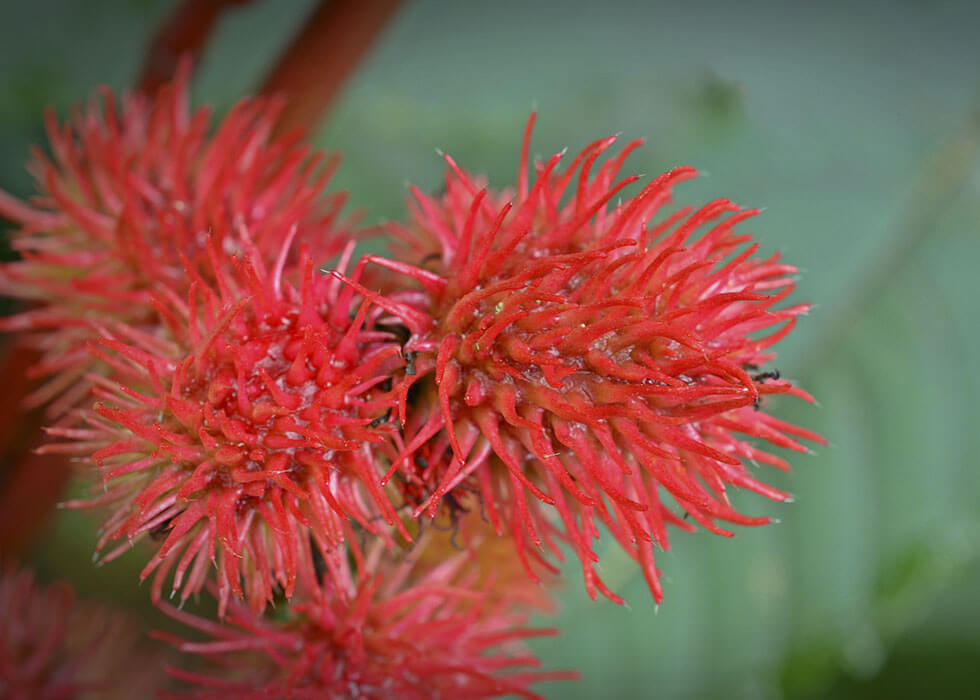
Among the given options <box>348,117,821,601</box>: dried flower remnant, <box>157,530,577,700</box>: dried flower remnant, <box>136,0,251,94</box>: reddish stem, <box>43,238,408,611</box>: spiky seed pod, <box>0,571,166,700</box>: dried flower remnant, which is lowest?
<box>0,571,166,700</box>: dried flower remnant

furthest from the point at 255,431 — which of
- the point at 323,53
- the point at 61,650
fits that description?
the point at 323,53

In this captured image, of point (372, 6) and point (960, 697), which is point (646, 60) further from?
point (960, 697)

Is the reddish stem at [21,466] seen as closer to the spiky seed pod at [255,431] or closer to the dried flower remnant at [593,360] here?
the spiky seed pod at [255,431]

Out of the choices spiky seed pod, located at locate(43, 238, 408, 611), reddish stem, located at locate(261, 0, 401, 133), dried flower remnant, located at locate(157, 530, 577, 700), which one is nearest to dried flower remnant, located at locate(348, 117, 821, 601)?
spiky seed pod, located at locate(43, 238, 408, 611)

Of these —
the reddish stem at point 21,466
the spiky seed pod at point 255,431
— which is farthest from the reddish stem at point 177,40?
the spiky seed pod at point 255,431

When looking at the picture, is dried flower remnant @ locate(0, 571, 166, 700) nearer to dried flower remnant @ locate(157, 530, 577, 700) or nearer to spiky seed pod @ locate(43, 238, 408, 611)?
dried flower remnant @ locate(157, 530, 577, 700)

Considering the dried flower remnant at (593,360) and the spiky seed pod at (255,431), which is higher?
the dried flower remnant at (593,360)

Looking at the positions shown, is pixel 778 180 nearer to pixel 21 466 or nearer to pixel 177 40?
pixel 177 40
